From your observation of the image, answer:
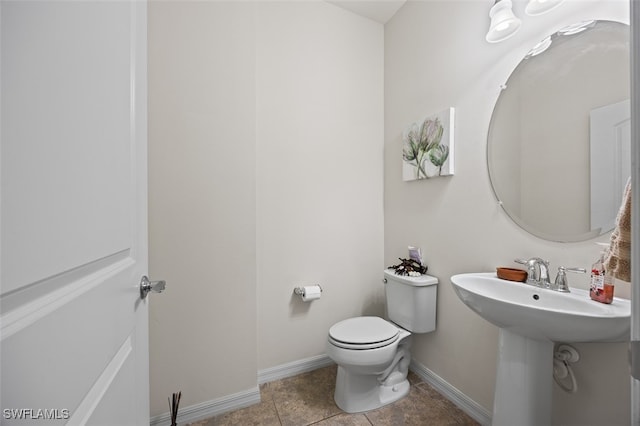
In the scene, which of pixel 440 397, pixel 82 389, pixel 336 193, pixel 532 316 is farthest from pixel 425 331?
pixel 82 389

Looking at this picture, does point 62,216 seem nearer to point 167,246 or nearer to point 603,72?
point 167,246

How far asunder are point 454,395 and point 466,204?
1.11 m

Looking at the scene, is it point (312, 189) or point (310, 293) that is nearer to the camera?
point (310, 293)

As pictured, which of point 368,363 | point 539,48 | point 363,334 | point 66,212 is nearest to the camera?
point 66,212

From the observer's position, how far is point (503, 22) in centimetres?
120

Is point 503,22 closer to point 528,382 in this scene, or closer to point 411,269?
point 411,269

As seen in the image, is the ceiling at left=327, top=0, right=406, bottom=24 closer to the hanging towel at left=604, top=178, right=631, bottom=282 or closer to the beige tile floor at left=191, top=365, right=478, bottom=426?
the hanging towel at left=604, top=178, right=631, bottom=282

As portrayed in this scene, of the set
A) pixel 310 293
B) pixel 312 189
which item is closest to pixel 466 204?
pixel 312 189

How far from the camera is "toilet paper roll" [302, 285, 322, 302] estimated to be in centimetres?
178

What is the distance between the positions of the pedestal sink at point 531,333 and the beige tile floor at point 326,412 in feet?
1.47

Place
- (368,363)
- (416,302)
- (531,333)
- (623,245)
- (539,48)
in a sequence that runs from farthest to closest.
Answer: (416,302) → (368,363) → (539,48) → (531,333) → (623,245)

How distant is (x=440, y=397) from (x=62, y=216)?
1971 mm

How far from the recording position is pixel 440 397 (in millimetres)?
1588

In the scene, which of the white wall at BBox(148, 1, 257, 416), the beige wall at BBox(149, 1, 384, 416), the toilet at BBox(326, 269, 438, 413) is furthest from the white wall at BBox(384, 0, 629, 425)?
the white wall at BBox(148, 1, 257, 416)
